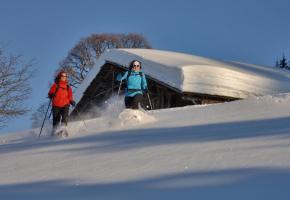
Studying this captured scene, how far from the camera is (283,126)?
6934 millimetres

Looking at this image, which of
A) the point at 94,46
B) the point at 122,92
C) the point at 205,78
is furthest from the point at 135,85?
the point at 94,46

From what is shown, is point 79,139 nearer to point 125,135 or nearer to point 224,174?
point 125,135

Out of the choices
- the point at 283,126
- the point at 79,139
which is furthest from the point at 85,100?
the point at 283,126

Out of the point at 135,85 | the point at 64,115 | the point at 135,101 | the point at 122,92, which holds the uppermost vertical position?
the point at 135,85

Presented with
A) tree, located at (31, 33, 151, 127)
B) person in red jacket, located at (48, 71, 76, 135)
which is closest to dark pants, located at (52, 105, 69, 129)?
person in red jacket, located at (48, 71, 76, 135)

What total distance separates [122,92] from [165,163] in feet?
46.9

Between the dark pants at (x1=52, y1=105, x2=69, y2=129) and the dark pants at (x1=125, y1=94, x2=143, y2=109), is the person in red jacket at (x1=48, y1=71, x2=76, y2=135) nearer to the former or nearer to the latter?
the dark pants at (x1=52, y1=105, x2=69, y2=129)

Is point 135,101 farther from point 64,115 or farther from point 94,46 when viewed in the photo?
Result: point 94,46

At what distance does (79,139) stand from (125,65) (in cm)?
876

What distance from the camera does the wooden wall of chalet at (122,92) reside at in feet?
51.1

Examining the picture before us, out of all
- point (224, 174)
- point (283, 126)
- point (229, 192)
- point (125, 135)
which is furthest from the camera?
point (125, 135)

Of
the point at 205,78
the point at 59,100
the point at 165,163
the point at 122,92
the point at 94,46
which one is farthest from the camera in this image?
the point at 94,46

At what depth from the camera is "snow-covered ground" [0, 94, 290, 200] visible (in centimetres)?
387

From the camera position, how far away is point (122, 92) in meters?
19.2
